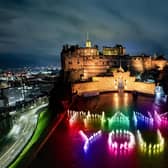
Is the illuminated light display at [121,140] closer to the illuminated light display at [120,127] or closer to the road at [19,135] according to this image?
the illuminated light display at [120,127]

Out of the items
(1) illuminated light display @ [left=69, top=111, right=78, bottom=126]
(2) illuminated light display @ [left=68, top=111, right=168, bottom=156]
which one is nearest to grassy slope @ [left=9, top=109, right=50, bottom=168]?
(1) illuminated light display @ [left=69, top=111, right=78, bottom=126]

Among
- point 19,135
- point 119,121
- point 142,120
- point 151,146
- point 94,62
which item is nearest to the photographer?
point 151,146

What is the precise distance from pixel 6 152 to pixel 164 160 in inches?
309

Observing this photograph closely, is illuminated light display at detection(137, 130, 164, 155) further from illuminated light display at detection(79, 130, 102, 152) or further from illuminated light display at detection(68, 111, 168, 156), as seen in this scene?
illuminated light display at detection(79, 130, 102, 152)

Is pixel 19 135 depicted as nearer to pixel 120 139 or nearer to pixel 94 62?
pixel 120 139

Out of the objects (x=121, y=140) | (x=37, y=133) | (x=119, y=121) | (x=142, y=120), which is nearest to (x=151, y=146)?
(x=121, y=140)

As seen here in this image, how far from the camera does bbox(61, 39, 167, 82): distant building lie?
44478 millimetres

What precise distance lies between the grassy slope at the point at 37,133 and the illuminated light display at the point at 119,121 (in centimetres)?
435

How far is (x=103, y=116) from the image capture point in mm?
21953

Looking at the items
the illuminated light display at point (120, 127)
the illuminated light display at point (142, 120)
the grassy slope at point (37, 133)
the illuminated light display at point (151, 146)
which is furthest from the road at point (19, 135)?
the illuminated light display at point (142, 120)

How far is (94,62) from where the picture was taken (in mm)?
45750

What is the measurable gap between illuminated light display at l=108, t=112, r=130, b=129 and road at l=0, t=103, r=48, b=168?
512cm

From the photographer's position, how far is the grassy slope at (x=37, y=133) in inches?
572

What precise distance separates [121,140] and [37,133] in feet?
19.2
